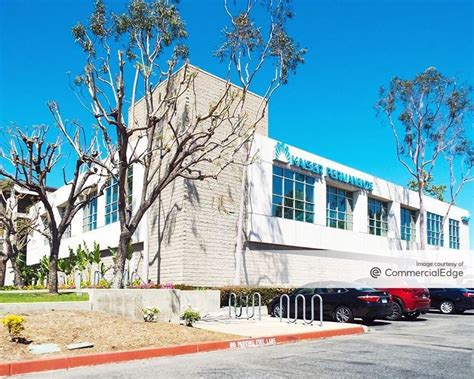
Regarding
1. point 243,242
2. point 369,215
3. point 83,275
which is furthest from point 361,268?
point 83,275

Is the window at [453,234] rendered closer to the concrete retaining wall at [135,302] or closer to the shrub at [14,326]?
the concrete retaining wall at [135,302]

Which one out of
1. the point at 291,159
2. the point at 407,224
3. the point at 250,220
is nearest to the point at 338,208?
the point at 291,159

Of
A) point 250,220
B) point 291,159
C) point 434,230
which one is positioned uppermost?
point 291,159

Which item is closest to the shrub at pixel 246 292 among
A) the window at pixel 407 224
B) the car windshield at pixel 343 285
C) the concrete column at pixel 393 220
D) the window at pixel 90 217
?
the car windshield at pixel 343 285

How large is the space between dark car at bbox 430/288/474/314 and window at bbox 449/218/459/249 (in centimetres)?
2371

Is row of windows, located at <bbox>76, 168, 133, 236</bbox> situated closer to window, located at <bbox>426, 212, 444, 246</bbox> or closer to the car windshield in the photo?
the car windshield

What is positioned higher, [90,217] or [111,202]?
[111,202]

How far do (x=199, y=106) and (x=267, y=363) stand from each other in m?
17.0

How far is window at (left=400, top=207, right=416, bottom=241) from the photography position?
132ft

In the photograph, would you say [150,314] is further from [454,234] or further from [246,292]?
[454,234]

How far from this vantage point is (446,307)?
984 inches

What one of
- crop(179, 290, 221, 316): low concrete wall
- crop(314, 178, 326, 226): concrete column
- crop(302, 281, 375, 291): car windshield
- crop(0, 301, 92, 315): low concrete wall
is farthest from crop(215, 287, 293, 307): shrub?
crop(0, 301, 92, 315): low concrete wall

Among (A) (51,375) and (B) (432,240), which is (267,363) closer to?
(A) (51,375)

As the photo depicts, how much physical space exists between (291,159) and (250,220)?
14.7 ft
